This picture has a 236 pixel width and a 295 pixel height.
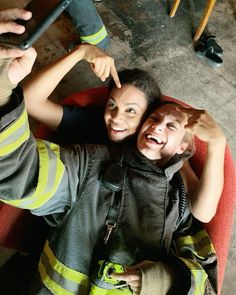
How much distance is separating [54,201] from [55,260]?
22 centimetres

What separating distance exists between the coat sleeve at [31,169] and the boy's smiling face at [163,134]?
0.28 meters

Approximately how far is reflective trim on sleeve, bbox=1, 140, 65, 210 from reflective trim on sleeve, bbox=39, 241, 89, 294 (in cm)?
26

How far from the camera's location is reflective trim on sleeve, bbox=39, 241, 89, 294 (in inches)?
49.0

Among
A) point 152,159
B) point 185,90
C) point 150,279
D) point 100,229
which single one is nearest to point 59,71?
point 152,159

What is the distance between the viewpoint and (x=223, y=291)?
1862 millimetres

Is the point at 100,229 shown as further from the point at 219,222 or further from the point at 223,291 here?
the point at 223,291

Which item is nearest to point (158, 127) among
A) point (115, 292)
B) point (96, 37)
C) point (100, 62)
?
point (100, 62)

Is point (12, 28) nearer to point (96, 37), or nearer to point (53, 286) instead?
point (53, 286)

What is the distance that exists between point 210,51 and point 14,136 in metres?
1.97

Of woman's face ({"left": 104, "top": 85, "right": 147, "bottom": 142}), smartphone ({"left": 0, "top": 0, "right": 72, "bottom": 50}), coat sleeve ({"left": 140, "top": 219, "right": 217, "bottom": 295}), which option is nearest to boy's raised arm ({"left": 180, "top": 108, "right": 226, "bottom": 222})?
coat sleeve ({"left": 140, "top": 219, "right": 217, "bottom": 295})

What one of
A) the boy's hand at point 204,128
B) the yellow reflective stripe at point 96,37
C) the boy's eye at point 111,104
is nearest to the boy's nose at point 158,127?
the boy's hand at point 204,128

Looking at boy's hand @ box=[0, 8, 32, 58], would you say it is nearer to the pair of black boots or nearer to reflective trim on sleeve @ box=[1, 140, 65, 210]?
reflective trim on sleeve @ box=[1, 140, 65, 210]

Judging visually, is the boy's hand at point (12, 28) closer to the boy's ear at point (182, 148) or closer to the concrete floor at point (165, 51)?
the boy's ear at point (182, 148)

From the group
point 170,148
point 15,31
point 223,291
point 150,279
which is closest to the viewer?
point 15,31
